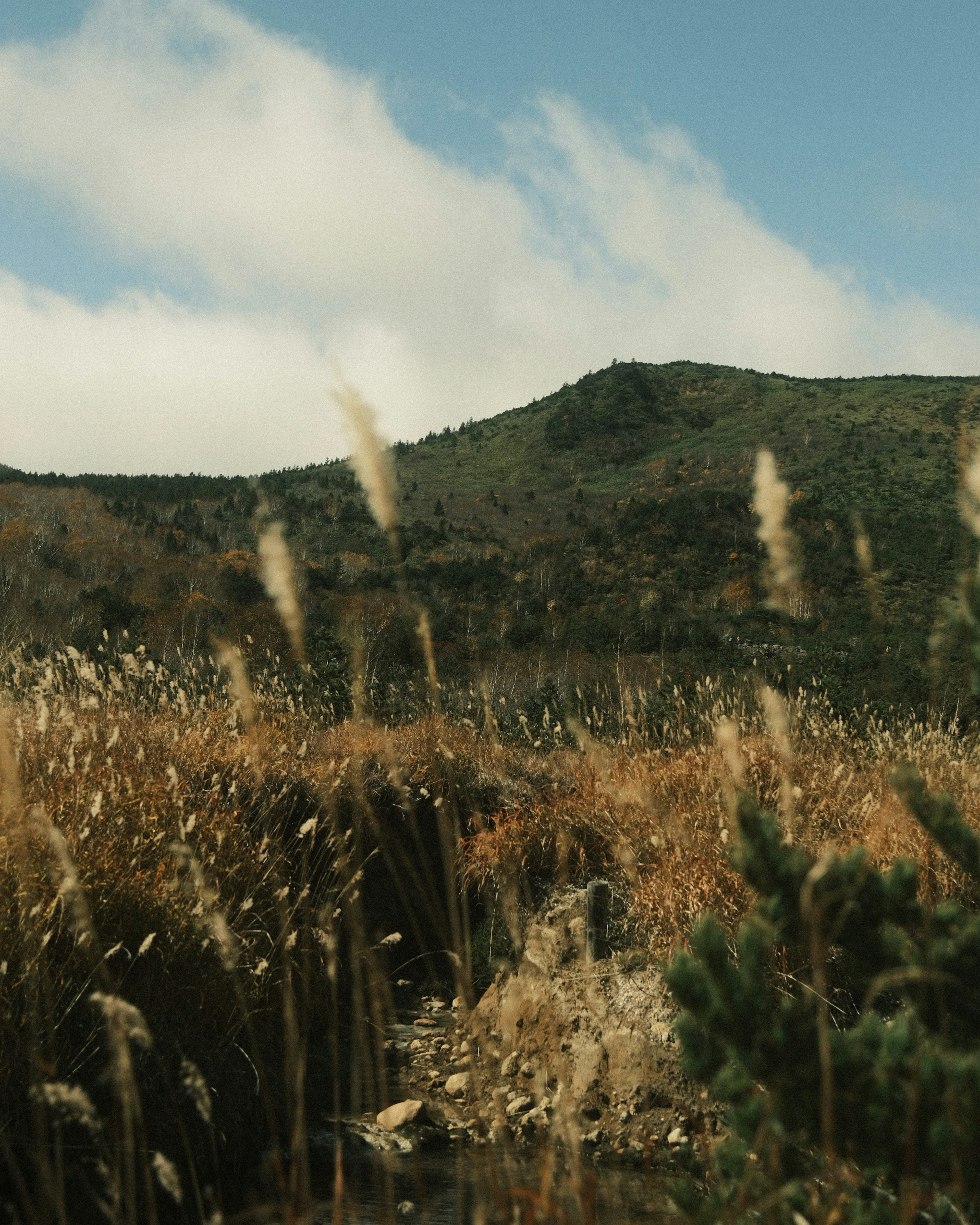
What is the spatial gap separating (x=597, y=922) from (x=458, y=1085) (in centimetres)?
115

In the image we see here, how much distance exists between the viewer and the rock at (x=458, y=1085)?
471 cm

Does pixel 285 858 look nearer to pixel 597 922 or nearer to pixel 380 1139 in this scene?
pixel 380 1139

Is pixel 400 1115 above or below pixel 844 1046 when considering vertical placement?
below

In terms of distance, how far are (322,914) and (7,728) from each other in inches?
71.4

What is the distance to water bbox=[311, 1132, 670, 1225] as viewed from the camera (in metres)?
3.41

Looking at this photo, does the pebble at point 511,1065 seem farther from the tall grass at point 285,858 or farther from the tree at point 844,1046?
the tree at point 844,1046

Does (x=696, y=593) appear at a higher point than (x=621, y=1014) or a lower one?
higher

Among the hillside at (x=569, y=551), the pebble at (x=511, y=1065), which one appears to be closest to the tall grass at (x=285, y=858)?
the pebble at (x=511, y=1065)

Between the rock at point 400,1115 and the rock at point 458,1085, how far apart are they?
308 mm

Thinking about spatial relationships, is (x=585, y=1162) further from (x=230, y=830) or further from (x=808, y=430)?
(x=808, y=430)

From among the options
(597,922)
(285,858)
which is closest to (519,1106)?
(597,922)

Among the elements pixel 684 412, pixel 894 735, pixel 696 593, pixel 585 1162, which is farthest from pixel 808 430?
pixel 585 1162

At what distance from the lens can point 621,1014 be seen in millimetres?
4797

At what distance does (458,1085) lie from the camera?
474cm
